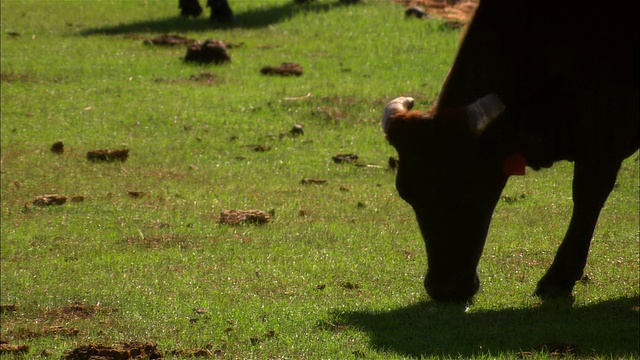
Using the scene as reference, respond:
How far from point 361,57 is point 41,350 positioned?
1069 cm

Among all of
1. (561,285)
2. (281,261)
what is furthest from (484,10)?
(281,261)

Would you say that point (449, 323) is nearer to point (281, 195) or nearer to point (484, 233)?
point (484, 233)

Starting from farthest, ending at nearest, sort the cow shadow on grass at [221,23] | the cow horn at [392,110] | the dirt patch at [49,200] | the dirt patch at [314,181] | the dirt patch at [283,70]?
the cow shadow on grass at [221,23] < the dirt patch at [283,70] < the dirt patch at [314,181] < the dirt patch at [49,200] < the cow horn at [392,110]

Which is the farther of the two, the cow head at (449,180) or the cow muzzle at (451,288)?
the cow muzzle at (451,288)

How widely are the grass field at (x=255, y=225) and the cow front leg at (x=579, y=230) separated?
5.6 inches

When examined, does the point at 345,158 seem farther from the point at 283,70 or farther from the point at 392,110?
the point at 392,110

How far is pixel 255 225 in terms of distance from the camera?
29.9 ft

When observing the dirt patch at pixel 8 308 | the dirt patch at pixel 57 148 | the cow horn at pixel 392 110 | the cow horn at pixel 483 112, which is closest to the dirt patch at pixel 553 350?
the cow horn at pixel 483 112

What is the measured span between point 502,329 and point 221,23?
13.6 m

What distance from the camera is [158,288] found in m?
7.36

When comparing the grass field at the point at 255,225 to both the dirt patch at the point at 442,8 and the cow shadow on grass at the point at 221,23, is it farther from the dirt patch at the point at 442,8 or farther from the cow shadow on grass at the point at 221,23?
the dirt patch at the point at 442,8

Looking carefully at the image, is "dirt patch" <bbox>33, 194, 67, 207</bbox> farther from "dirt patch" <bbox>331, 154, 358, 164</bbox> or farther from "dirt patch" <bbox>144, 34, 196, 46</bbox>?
"dirt patch" <bbox>144, 34, 196, 46</bbox>

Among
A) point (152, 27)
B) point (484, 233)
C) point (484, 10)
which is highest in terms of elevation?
point (484, 10)

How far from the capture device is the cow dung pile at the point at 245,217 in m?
9.16
